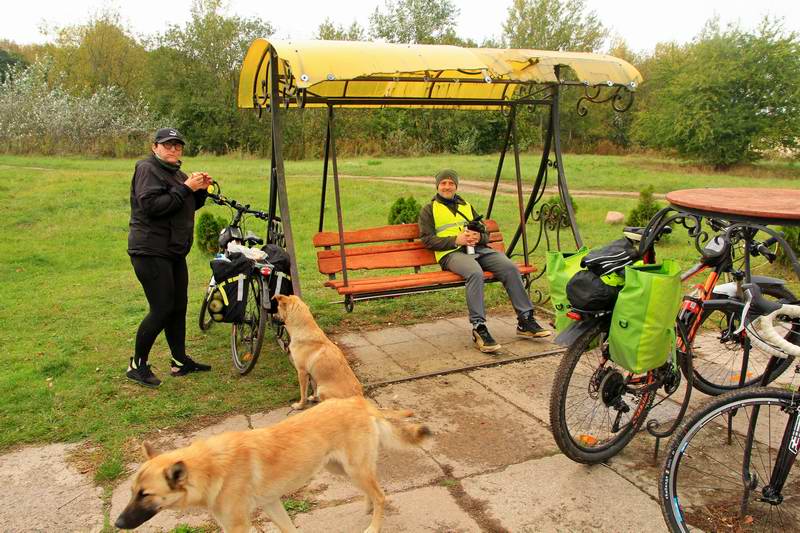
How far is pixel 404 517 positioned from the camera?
3.01m

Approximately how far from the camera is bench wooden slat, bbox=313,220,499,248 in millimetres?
5863

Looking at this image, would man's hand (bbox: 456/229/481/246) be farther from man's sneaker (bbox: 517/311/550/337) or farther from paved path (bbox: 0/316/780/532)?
paved path (bbox: 0/316/780/532)

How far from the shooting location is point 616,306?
3.15m

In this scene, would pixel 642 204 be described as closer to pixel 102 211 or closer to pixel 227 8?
pixel 102 211

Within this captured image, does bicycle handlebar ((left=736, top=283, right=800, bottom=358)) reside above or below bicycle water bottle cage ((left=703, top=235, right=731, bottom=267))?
below

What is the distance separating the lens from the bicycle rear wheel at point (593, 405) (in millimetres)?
3334

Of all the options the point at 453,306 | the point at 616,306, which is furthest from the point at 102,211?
the point at 616,306

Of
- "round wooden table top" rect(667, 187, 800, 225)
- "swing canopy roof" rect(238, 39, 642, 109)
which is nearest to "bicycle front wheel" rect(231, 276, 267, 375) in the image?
"swing canopy roof" rect(238, 39, 642, 109)

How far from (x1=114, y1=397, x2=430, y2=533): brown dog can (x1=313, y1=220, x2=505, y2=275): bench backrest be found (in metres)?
2.84

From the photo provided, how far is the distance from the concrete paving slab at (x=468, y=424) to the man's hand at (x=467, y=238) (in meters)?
1.42

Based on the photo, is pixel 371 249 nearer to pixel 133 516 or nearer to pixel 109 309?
pixel 109 309

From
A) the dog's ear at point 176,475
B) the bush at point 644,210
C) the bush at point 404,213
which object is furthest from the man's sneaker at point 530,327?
the bush at point 644,210

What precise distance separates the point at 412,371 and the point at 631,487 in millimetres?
2088

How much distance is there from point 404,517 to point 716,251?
89.6 inches
